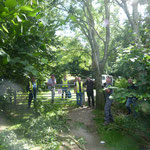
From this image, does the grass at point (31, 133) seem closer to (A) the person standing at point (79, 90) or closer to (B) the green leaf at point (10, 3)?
(A) the person standing at point (79, 90)

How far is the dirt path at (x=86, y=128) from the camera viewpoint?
4.64 metres

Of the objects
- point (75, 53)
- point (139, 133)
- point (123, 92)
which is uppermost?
point (75, 53)

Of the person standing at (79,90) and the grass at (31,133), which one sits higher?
the person standing at (79,90)

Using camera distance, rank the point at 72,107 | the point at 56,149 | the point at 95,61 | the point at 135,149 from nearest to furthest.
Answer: the point at 56,149 < the point at 135,149 < the point at 95,61 < the point at 72,107

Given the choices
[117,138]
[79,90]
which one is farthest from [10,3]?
[79,90]

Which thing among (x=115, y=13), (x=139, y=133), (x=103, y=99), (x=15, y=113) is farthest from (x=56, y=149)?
(x=115, y=13)

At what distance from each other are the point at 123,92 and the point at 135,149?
2.60 meters

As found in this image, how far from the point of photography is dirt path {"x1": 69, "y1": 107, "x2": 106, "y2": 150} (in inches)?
183

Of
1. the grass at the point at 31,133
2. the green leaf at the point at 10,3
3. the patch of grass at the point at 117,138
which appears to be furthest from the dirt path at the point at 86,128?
the green leaf at the point at 10,3

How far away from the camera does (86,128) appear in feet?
19.4

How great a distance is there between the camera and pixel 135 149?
4.23 metres

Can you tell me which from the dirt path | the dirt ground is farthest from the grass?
the dirt path

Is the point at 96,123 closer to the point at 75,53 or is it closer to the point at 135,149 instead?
the point at 135,149

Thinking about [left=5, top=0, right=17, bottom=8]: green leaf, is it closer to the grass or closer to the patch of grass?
the grass
